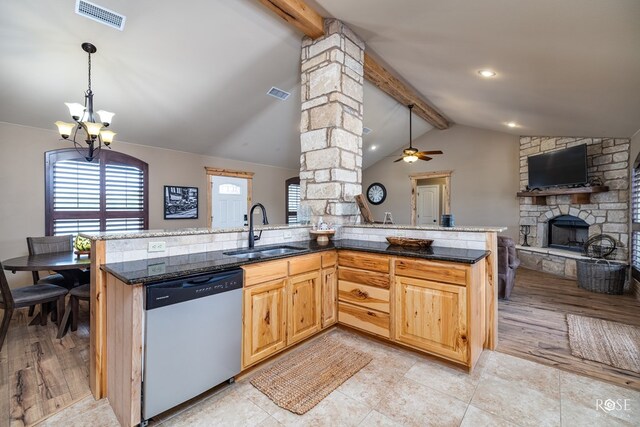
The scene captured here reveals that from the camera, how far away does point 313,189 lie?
138 inches

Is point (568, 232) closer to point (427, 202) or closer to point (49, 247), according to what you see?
point (427, 202)

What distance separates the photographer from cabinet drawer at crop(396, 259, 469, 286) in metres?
2.09

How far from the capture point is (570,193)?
5.00 m

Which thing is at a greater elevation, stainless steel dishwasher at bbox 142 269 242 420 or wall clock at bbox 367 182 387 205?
wall clock at bbox 367 182 387 205

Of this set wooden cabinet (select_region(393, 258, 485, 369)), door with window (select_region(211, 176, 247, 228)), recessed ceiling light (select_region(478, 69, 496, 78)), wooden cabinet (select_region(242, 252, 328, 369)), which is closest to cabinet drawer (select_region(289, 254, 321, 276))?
wooden cabinet (select_region(242, 252, 328, 369))

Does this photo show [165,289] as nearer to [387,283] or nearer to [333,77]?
[387,283]

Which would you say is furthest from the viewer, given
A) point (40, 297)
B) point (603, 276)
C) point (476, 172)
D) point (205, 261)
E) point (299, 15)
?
point (476, 172)

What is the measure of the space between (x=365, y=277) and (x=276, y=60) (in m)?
3.08

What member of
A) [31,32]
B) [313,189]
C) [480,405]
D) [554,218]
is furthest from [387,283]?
[554,218]

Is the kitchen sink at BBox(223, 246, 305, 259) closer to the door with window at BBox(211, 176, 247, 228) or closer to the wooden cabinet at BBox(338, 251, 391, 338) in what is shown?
the wooden cabinet at BBox(338, 251, 391, 338)

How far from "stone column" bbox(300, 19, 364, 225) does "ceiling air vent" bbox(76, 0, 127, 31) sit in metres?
1.96

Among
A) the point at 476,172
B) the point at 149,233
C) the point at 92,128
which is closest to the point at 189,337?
the point at 149,233

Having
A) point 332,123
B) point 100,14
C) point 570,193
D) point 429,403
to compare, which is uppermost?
point 100,14

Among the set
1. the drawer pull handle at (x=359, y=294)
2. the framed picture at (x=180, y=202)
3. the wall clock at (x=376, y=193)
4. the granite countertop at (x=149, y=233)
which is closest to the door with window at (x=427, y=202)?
the wall clock at (x=376, y=193)
